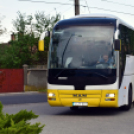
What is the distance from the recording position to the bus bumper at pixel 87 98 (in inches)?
512

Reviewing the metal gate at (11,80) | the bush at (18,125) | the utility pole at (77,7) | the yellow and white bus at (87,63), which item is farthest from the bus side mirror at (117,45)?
the metal gate at (11,80)

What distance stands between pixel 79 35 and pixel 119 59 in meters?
1.58

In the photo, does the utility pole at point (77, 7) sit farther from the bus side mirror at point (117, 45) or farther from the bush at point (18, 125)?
the bush at point (18, 125)

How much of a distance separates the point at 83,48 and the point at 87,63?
Result: 21.5 inches

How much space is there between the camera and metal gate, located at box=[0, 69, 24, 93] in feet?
100

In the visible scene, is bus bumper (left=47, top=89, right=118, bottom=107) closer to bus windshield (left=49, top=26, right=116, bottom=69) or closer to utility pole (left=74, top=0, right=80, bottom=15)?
bus windshield (left=49, top=26, right=116, bottom=69)

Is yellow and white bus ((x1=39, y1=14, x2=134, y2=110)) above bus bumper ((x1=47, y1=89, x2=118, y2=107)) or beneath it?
above

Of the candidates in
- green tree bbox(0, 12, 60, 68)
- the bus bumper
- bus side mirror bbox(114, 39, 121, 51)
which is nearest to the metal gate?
green tree bbox(0, 12, 60, 68)

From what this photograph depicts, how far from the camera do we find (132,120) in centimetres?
1194

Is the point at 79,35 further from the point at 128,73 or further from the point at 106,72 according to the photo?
the point at 128,73

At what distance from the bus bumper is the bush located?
340 inches

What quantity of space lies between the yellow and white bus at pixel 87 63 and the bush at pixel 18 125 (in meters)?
8.68

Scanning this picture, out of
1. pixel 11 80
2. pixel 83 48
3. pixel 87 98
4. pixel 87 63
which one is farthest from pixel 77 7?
pixel 87 98

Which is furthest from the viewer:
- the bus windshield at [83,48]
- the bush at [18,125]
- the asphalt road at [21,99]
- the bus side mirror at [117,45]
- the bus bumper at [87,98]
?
the asphalt road at [21,99]
